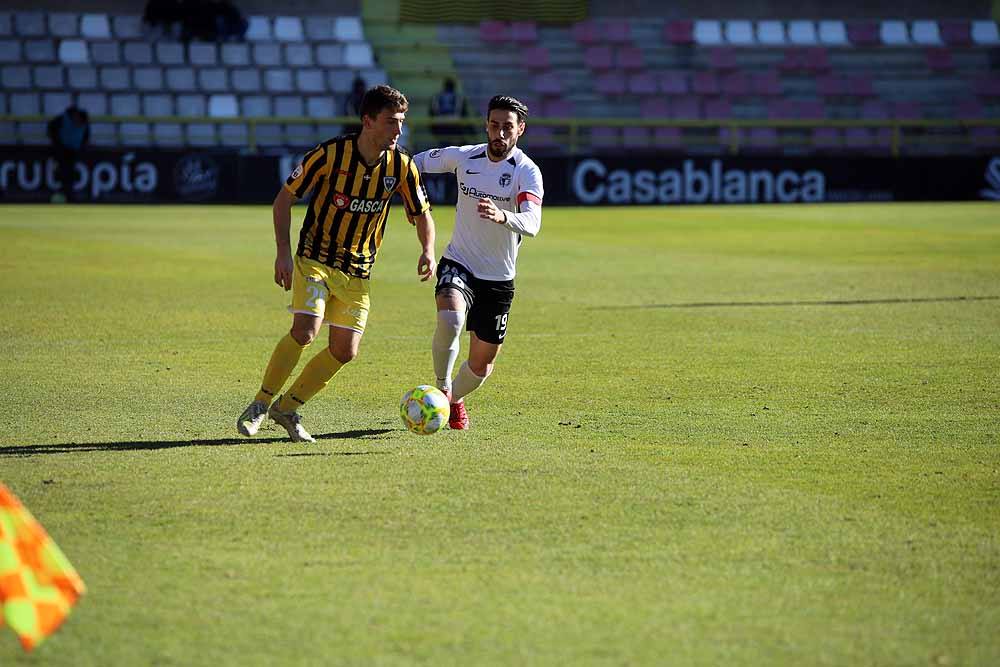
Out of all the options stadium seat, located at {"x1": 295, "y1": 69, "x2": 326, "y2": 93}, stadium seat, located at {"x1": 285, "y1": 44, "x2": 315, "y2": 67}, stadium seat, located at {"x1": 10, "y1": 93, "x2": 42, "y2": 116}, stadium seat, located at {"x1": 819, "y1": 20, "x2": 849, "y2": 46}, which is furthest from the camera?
stadium seat, located at {"x1": 819, "y1": 20, "x2": 849, "y2": 46}

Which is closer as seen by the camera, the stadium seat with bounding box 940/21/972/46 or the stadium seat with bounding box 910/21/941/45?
the stadium seat with bounding box 910/21/941/45

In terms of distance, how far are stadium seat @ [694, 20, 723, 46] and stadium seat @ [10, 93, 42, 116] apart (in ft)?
57.5

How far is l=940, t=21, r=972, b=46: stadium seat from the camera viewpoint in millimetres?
40969

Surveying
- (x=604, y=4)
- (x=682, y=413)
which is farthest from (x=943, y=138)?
(x=682, y=413)

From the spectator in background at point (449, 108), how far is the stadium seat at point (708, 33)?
8.89 m

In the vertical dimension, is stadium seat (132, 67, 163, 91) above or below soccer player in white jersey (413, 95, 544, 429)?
below

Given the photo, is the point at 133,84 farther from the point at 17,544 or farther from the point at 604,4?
the point at 17,544

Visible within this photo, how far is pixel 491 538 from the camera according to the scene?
18.0 feet

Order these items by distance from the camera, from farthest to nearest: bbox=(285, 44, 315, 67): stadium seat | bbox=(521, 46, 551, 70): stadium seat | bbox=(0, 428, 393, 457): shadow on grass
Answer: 1. bbox=(521, 46, 551, 70): stadium seat
2. bbox=(285, 44, 315, 67): stadium seat
3. bbox=(0, 428, 393, 457): shadow on grass

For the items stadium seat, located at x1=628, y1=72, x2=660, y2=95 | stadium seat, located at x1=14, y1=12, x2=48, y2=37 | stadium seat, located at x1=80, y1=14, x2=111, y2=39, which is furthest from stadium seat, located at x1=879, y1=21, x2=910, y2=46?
stadium seat, located at x1=14, y1=12, x2=48, y2=37

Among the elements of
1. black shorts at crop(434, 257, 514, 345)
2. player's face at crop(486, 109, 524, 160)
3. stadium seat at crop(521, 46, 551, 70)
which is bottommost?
stadium seat at crop(521, 46, 551, 70)

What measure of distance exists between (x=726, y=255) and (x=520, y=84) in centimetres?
1846

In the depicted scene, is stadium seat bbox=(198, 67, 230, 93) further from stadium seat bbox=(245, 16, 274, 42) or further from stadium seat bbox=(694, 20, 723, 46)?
stadium seat bbox=(694, 20, 723, 46)

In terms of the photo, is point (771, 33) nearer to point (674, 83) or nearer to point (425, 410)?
point (674, 83)
